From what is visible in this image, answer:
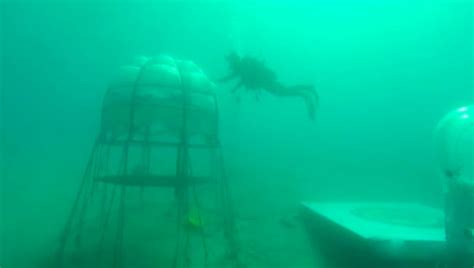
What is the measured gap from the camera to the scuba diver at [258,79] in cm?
1036

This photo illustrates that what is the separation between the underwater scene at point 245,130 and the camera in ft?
30.9

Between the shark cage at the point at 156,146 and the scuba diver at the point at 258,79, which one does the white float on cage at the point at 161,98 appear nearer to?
the shark cage at the point at 156,146

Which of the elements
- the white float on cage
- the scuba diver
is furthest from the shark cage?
the scuba diver

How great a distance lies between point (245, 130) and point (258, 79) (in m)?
41.4

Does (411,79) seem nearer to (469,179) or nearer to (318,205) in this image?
(318,205)

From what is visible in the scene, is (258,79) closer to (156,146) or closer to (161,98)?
(161,98)

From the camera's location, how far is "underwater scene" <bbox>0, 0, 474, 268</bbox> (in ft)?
30.9

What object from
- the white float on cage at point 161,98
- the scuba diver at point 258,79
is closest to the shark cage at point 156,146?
the white float on cage at point 161,98

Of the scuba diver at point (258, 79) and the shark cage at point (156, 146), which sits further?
the scuba diver at point (258, 79)

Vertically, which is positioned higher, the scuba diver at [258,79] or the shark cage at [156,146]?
the scuba diver at [258,79]

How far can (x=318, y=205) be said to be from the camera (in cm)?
1495

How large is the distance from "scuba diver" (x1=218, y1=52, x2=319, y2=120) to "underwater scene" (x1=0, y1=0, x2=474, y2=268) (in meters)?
0.04

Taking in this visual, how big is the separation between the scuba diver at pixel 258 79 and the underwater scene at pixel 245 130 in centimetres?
4

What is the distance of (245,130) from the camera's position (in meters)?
51.8
